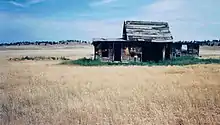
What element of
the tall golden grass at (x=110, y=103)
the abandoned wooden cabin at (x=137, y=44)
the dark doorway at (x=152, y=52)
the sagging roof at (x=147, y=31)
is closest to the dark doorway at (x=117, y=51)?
the abandoned wooden cabin at (x=137, y=44)

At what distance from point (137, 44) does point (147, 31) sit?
0.69 meters

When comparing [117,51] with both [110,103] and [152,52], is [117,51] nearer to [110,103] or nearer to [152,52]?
[152,52]

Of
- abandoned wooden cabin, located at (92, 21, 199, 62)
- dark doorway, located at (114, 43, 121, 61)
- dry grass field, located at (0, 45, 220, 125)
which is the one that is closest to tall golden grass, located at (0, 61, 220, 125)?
dry grass field, located at (0, 45, 220, 125)

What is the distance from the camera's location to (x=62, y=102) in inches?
171

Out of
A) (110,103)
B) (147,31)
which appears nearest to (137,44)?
(147,31)

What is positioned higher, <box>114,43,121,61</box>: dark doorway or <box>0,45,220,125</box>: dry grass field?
<box>114,43,121,61</box>: dark doorway

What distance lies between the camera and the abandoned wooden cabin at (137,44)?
1249 centimetres

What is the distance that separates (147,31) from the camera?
42.4 feet

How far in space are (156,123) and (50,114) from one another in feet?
4.23

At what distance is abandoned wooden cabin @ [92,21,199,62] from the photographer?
41.0 feet

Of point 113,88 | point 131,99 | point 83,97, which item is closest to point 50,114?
point 83,97

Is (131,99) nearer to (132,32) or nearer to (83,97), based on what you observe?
(83,97)

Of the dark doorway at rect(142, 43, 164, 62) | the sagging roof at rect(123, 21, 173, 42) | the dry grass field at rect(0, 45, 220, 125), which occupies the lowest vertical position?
the dry grass field at rect(0, 45, 220, 125)

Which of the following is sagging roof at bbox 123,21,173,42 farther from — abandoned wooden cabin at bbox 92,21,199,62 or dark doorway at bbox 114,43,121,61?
dark doorway at bbox 114,43,121,61
